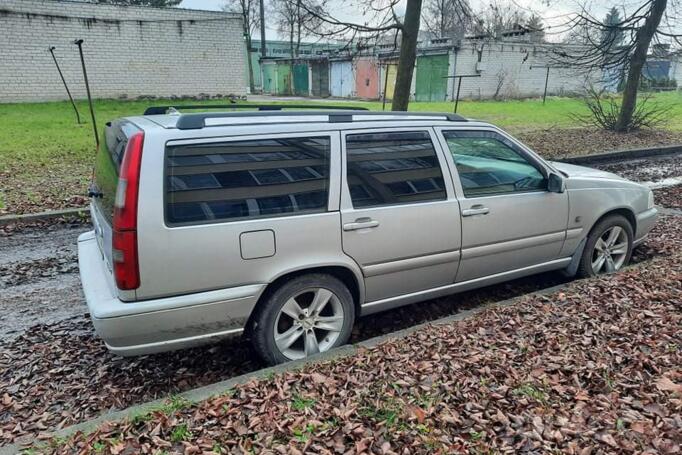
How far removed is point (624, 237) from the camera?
4855 millimetres

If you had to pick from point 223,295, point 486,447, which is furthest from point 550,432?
point 223,295

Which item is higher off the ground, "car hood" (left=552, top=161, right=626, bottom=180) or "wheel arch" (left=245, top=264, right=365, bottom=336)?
"car hood" (left=552, top=161, right=626, bottom=180)

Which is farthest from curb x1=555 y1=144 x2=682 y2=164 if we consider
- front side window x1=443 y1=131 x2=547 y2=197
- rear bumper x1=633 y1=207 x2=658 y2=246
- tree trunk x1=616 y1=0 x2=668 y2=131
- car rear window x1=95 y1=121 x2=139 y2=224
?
car rear window x1=95 y1=121 x2=139 y2=224

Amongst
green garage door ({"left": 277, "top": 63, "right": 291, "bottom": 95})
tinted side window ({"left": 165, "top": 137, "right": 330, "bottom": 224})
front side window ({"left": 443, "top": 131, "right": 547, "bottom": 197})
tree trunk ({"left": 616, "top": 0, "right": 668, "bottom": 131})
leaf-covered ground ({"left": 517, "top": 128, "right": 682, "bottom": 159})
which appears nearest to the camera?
tinted side window ({"left": 165, "top": 137, "right": 330, "bottom": 224})

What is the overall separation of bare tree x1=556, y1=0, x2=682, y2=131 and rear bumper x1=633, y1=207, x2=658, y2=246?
10.4 metres

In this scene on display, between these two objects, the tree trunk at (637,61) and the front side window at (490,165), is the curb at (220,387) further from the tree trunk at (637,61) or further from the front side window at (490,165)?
the tree trunk at (637,61)

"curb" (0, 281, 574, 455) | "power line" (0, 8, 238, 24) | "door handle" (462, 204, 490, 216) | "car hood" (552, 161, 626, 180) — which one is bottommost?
"curb" (0, 281, 574, 455)

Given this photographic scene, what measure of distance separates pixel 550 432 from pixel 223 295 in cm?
196

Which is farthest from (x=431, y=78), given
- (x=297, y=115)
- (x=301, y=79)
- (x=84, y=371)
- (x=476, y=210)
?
(x=84, y=371)

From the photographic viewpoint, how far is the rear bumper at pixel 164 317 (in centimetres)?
284

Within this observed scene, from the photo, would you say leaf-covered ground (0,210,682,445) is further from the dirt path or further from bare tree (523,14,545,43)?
bare tree (523,14,545,43)

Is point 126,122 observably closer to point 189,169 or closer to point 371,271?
point 189,169

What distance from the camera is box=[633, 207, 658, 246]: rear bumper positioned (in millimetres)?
4906

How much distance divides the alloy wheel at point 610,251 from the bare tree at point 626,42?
10.8 m
